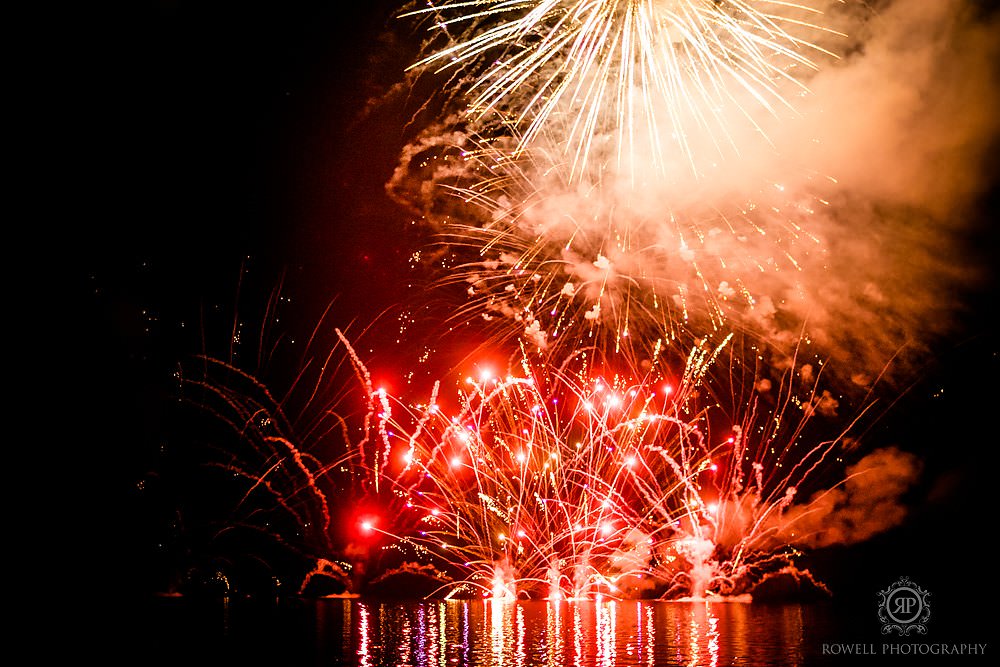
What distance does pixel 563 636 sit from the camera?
1467cm

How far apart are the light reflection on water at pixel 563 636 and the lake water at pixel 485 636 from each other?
20 millimetres

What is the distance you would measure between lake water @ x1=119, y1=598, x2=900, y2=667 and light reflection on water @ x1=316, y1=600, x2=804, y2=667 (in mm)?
20

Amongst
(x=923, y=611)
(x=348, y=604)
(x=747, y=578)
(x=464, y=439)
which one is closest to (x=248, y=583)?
(x=348, y=604)

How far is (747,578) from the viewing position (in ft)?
92.3

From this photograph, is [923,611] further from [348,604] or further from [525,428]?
[348,604]

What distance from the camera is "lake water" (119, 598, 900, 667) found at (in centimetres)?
1138

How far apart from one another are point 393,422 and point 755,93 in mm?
12715
